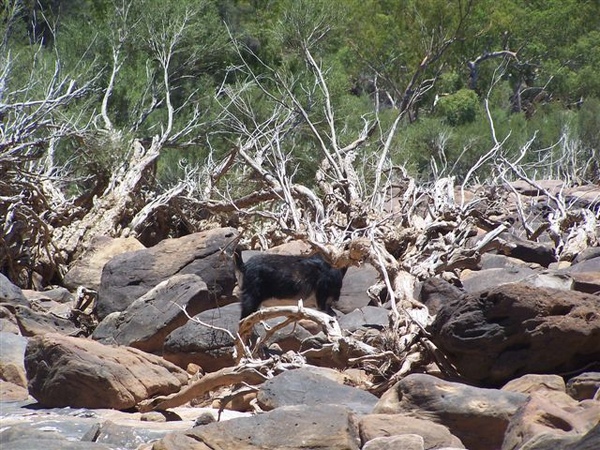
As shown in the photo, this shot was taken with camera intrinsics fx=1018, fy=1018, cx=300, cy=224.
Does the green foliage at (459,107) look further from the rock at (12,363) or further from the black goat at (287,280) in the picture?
the rock at (12,363)

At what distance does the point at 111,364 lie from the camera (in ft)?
24.7

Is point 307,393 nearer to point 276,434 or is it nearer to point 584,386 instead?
point 276,434

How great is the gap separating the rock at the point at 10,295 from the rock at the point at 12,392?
2865 mm

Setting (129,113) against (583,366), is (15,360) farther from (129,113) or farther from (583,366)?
(129,113)

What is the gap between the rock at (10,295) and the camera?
37.3 feet

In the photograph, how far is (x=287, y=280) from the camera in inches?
434

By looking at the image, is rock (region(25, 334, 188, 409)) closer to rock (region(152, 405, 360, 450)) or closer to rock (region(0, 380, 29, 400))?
rock (region(0, 380, 29, 400))

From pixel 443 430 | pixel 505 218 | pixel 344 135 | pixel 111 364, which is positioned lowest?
pixel 505 218

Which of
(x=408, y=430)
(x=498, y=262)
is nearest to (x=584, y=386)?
(x=408, y=430)

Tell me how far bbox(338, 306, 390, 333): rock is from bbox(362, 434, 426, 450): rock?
4357 millimetres

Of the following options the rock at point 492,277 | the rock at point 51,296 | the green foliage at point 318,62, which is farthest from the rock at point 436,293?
the rock at point 51,296

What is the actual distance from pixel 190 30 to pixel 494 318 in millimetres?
14276

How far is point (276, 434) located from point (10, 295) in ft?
22.1

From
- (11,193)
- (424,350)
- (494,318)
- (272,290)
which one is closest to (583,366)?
(494,318)
